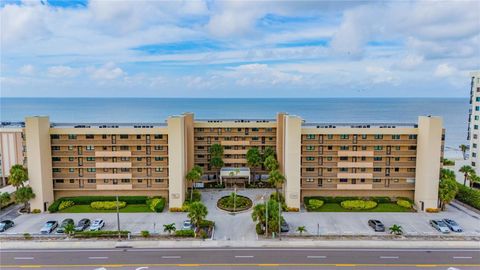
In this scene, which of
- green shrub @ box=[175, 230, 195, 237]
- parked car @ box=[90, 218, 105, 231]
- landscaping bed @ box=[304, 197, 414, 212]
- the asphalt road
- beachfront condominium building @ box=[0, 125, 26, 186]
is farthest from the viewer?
beachfront condominium building @ box=[0, 125, 26, 186]

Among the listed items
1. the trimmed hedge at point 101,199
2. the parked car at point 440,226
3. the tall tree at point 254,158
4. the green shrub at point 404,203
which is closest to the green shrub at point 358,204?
the green shrub at point 404,203

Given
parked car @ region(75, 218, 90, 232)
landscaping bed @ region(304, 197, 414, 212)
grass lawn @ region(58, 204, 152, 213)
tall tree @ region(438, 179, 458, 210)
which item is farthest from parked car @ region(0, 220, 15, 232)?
tall tree @ region(438, 179, 458, 210)

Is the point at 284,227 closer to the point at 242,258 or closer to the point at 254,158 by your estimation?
the point at 242,258

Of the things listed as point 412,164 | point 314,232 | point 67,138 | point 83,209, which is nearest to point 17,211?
point 83,209

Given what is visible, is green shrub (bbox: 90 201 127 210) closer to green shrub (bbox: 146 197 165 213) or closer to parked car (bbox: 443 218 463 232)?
green shrub (bbox: 146 197 165 213)

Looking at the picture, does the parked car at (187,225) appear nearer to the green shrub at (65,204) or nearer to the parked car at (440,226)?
the green shrub at (65,204)

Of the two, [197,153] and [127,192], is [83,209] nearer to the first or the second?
[127,192]
